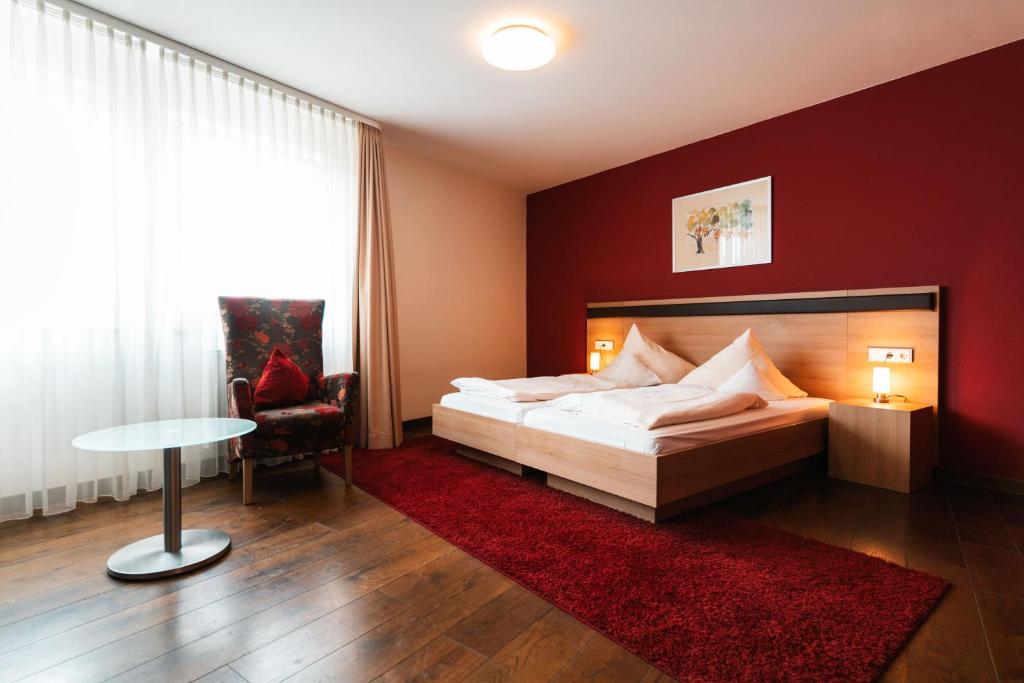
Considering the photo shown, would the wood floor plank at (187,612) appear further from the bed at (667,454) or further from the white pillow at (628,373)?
the white pillow at (628,373)

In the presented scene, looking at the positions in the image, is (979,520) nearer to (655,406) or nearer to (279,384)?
(655,406)

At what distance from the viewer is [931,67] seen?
122 inches

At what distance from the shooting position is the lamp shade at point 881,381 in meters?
3.05

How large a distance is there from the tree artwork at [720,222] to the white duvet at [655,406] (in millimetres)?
1647

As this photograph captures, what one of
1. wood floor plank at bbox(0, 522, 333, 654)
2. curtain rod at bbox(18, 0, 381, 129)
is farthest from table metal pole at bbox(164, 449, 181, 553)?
curtain rod at bbox(18, 0, 381, 129)

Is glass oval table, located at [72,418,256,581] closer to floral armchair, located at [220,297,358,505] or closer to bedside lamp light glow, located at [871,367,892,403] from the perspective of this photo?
floral armchair, located at [220,297,358,505]

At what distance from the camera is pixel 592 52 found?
9.74ft

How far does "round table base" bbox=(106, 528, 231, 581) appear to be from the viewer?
6.33 feet

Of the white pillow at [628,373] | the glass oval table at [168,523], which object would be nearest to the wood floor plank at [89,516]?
the glass oval table at [168,523]

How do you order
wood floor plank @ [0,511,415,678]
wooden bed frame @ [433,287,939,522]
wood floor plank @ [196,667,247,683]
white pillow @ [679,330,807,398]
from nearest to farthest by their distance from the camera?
wood floor plank @ [196,667,247,683] < wood floor plank @ [0,511,415,678] < wooden bed frame @ [433,287,939,522] < white pillow @ [679,330,807,398]

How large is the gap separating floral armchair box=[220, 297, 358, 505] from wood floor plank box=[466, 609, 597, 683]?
1.77 meters

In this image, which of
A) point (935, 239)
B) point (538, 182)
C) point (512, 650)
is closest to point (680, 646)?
point (512, 650)

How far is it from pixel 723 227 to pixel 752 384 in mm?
1486

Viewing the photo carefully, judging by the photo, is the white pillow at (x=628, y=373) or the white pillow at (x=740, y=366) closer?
the white pillow at (x=740, y=366)
